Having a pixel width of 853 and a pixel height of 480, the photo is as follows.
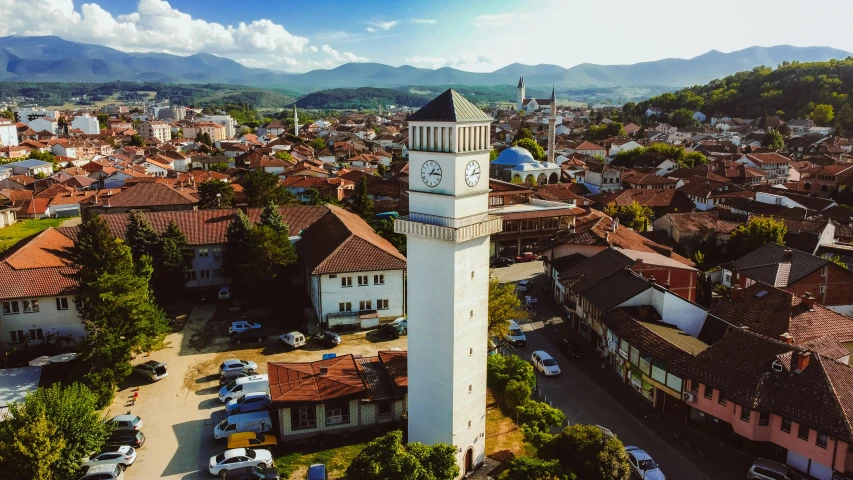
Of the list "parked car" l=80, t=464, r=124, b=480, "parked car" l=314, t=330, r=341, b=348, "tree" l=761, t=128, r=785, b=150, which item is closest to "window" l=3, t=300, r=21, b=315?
"parked car" l=80, t=464, r=124, b=480

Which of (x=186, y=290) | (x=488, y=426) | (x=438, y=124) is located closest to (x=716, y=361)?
(x=488, y=426)

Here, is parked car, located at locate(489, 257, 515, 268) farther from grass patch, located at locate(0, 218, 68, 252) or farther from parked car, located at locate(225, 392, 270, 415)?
grass patch, located at locate(0, 218, 68, 252)

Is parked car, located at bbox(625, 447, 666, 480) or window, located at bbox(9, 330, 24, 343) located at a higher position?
window, located at bbox(9, 330, 24, 343)

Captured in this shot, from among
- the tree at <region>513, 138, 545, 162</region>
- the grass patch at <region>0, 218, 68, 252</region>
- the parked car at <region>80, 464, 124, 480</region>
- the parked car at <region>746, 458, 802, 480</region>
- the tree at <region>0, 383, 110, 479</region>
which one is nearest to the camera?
the tree at <region>0, 383, 110, 479</region>

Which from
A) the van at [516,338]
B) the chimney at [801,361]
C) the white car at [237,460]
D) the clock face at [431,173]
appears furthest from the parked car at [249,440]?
the chimney at [801,361]

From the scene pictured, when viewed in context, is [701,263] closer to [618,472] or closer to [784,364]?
[784,364]

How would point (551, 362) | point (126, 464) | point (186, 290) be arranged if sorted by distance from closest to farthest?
point (126, 464) < point (551, 362) < point (186, 290)

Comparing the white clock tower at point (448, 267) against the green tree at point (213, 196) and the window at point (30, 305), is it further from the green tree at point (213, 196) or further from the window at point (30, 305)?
the green tree at point (213, 196)
